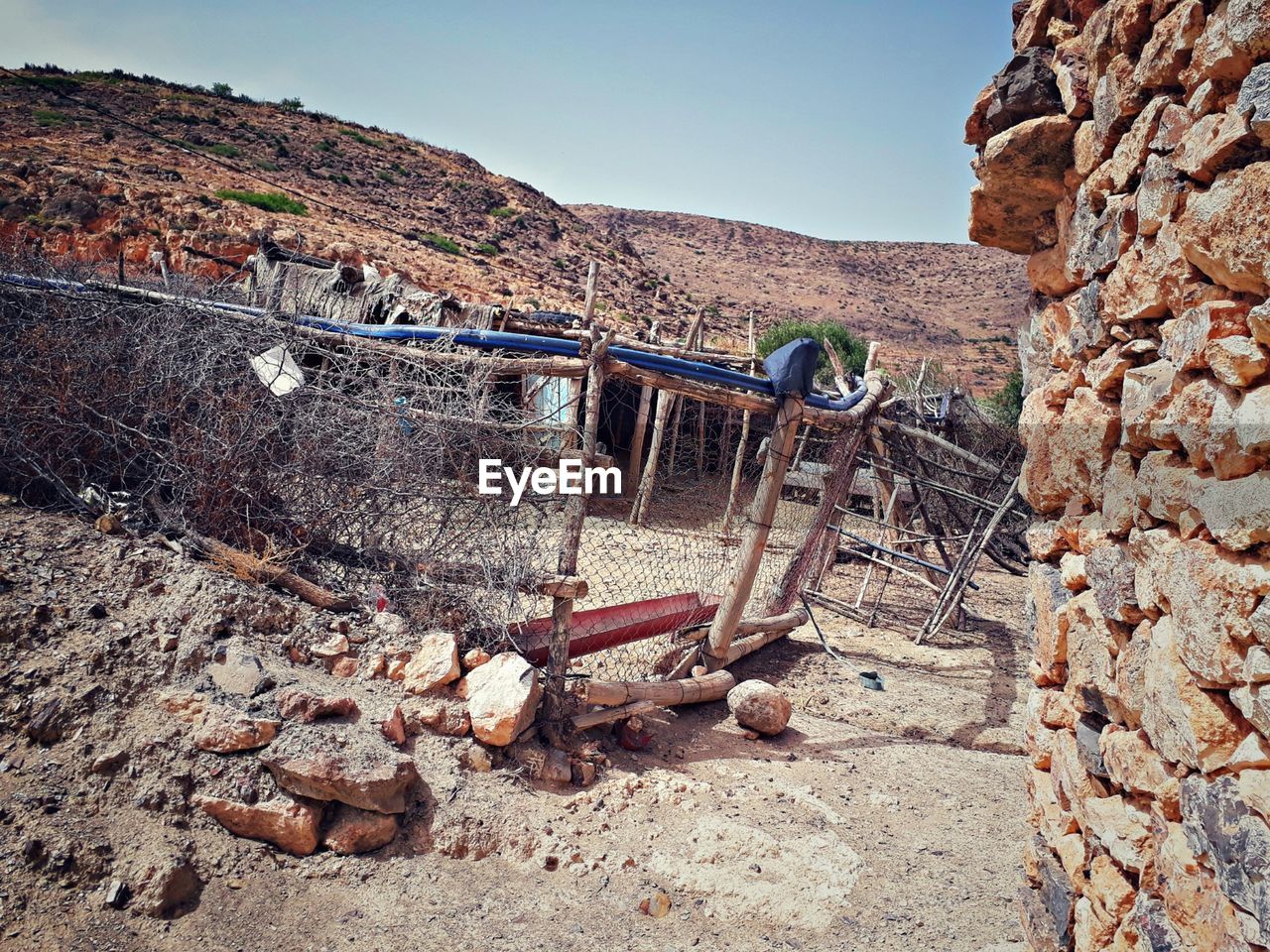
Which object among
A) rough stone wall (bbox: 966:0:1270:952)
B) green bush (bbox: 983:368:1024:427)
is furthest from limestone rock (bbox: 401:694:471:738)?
green bush (bbox: 983:368:1024:427)

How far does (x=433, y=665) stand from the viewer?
334 centimetres

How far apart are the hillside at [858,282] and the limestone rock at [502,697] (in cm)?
3309

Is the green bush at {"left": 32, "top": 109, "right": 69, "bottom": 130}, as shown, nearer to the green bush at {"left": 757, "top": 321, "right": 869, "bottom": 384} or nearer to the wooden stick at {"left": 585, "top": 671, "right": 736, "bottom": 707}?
the green bush at {"left": 757, "top": 321, "right": 869, "bottom": 384}

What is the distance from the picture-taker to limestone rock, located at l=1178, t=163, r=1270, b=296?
1340mm

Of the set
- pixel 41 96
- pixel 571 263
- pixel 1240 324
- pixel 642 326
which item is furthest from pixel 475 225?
pixel 1240 324

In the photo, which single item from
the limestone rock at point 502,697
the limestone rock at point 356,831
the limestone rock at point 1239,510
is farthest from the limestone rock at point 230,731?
the limestone rock at point 1239,510

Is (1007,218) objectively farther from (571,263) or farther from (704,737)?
(571,263)

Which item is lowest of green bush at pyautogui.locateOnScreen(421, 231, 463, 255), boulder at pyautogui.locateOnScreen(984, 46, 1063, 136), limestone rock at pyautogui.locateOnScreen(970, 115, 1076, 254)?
limestone rock at pyautogui.locateOnScreen(970, 115, 1076, 254)

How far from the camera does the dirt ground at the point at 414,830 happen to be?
2365 millimetres

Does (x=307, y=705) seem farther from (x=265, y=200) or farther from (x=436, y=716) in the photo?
(x=265, y=200)

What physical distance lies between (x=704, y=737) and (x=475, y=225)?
95.3 ft

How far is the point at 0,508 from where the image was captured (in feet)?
11.6

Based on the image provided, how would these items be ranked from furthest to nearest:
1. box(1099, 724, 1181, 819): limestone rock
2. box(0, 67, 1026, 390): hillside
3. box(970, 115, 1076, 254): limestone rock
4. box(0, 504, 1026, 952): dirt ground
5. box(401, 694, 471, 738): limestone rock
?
box(0, 67, 1026, 390): hillside
box(401, 694, 471, 738): limestone rock
box(0, 504, 1026, 952): dirt ground
box(970, 115, 1076, 254): limestone rock
box(1099, 724, 1181, 819): limestone rock

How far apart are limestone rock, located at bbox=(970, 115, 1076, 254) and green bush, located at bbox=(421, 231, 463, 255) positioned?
80.3 feet
